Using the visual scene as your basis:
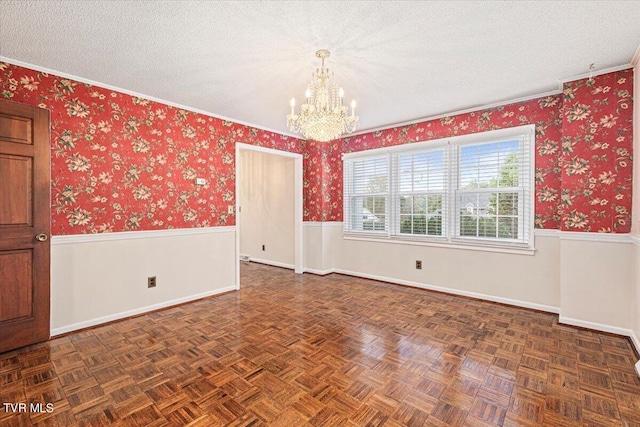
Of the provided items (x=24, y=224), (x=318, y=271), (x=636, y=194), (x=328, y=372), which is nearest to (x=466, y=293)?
(x=636, y=194)

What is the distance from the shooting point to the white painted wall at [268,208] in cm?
570

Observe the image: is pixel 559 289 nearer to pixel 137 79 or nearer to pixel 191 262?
pixel 191 262

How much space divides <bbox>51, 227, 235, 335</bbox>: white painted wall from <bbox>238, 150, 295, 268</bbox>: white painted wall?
1.65 meters

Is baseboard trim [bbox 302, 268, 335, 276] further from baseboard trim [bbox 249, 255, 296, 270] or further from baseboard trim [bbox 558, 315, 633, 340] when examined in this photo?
baseboard trim [bbox 558, 315, 633, 340]

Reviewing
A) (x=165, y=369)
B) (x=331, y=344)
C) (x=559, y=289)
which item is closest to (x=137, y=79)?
(x=165, y=369)

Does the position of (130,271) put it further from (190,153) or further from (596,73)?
(596,73)

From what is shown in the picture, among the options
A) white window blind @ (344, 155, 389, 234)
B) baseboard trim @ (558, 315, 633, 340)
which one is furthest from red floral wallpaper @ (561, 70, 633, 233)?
white window blind @ (344, 155, 389, 234)

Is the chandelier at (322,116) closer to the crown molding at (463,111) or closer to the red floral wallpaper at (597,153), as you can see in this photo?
the crown molding at (463,111)

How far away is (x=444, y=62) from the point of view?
259 cm

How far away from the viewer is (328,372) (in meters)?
2.14

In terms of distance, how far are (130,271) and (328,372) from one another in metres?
2.42

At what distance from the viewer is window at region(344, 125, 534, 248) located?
3.52 metres

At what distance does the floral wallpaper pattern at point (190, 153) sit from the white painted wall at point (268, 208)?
1568 millimetres

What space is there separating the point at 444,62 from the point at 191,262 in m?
3.51
